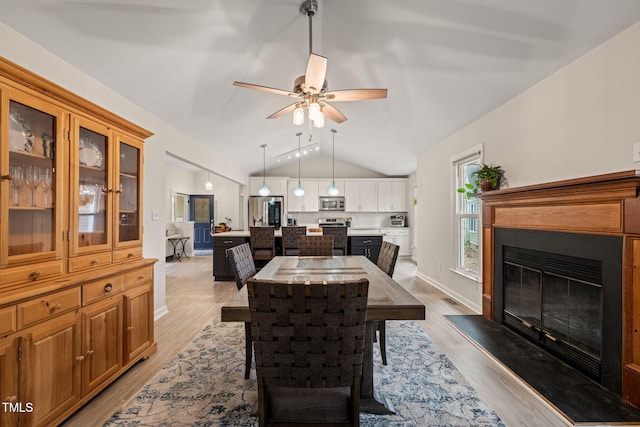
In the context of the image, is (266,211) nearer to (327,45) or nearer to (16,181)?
(327,45)

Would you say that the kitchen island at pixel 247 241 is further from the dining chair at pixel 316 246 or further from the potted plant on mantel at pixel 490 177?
the potted plant on mantel at pixel 490 177

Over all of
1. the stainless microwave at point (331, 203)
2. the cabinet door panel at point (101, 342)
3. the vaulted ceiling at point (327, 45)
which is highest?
the vaulted ceiling at point (327, 45)

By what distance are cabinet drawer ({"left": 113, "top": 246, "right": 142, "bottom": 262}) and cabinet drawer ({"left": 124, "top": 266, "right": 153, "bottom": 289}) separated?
13cm

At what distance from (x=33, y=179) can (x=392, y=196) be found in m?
7.94

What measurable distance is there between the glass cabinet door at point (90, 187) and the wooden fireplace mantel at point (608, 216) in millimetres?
3309

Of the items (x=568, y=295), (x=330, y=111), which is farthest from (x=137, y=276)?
(x=568, y=295)

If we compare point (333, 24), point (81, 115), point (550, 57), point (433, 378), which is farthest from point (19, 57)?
point (550, 57)

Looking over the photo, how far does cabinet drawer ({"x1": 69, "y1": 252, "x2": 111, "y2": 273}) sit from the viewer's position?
1.89m

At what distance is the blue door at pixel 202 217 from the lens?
1027 centimetres

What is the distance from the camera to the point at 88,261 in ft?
6.61

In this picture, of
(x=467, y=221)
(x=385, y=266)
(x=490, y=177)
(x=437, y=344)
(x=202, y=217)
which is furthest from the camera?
(x=202, y=217)

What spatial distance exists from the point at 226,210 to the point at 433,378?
29.1 feet

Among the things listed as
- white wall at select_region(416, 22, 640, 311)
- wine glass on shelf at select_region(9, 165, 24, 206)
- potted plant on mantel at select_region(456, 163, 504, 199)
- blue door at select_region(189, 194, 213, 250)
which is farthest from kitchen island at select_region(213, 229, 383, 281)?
blue door at select_region(189, 194, 213, 250)

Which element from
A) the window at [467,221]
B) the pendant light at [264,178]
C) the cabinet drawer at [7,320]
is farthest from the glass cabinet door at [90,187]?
the pendant light at [264,178]
